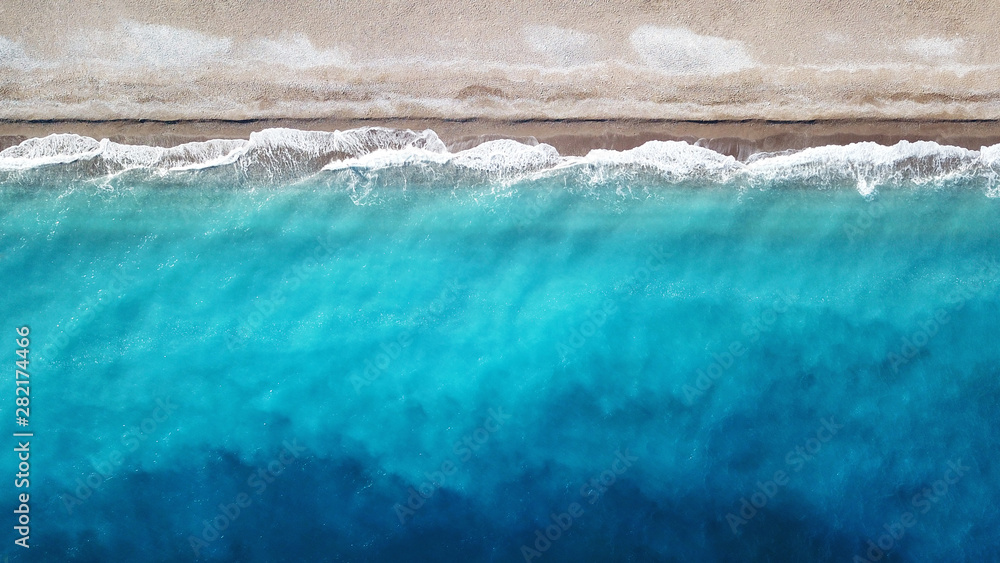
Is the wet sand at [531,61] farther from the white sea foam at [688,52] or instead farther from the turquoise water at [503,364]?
the turquoise water at [503,364]

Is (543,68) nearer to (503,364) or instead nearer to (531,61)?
(531,61)

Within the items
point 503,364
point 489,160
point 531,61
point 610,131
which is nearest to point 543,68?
point 531,61

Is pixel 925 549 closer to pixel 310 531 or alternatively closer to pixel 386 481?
pixel 386 481

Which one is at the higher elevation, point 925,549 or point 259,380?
point 259,380

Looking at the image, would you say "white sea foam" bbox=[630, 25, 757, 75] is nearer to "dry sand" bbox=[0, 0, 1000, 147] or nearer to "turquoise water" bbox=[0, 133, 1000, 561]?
"dry sand" bbox=[0, 0, 1000, 147]

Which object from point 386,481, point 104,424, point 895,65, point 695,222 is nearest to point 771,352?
point 695,222

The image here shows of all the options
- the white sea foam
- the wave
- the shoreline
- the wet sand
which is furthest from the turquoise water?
the white sea foam
